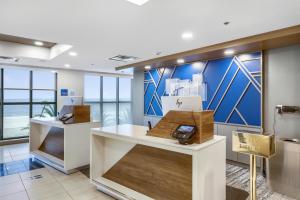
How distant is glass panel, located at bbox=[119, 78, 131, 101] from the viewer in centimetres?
938

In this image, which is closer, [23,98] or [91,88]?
[23,98]

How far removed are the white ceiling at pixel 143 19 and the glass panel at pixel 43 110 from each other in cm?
415

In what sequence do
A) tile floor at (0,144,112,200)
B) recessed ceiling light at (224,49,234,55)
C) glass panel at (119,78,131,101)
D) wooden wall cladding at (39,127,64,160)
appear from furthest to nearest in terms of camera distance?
glass panel at (119,78,131,101)
wooden wall cladding at (39,127,64,160)
recessed ceiling light at (224,49,234,55)
tile floor at (0,144,112,200)

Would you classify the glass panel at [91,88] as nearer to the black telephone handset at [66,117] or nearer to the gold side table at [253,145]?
the black telephone handset at [66,117]

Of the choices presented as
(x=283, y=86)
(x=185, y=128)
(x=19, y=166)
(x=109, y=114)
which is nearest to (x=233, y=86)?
(x=283, y=86)

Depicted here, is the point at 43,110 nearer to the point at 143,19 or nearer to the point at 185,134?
the point at 143,19

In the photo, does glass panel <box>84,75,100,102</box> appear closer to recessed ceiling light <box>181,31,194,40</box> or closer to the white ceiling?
the white ceiling

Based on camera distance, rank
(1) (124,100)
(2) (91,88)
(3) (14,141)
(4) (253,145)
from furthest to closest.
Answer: (1) (124,100), (2) (91,88), (3) (14,141), (4) (253,145)

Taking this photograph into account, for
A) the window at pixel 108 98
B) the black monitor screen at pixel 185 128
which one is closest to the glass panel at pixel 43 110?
the window at pixel 108 98

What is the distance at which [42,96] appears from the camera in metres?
6.93

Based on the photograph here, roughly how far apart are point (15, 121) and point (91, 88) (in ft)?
9.92

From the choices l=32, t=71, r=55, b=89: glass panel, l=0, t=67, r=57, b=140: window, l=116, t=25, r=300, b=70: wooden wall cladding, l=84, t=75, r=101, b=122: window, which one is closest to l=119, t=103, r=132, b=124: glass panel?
l=84, t=75, r=101, b=122: window

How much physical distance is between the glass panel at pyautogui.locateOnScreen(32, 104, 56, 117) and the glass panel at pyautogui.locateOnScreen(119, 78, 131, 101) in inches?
124

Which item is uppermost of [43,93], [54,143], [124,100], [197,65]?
[197,65]
